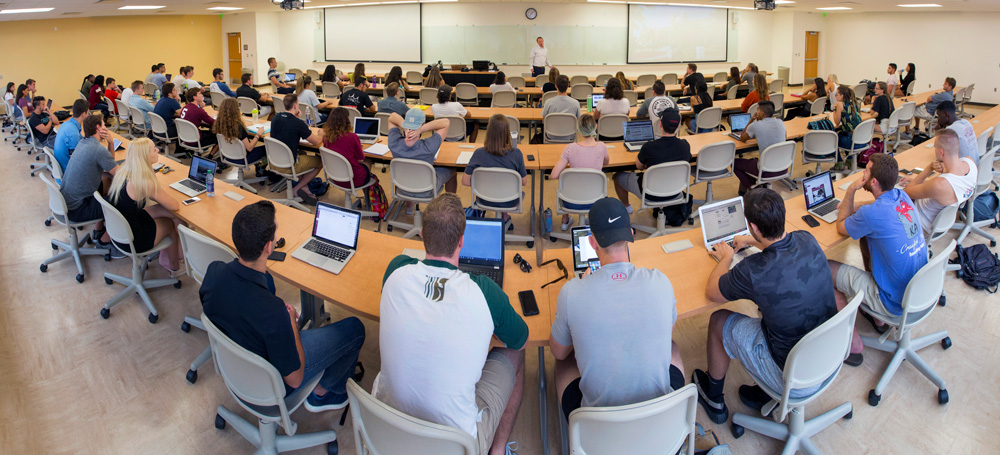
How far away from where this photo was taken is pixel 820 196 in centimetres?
373

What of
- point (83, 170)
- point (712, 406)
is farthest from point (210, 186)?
point (712, 406)

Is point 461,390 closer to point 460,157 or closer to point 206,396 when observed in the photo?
point 206,396

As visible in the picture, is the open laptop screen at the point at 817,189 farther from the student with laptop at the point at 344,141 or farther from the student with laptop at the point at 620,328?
the student with laptop at the point at 344,141

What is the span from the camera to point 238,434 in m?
2.76

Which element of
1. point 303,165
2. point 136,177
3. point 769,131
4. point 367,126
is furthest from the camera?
point 367,126

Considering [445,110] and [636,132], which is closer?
[636,132]

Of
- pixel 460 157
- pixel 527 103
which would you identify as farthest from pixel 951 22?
pixel 460 157

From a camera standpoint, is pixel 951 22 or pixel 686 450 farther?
pixel 951 22

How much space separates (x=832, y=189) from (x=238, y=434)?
4020 millimetres

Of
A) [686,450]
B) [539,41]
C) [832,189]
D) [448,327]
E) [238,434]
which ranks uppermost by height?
[539,41]

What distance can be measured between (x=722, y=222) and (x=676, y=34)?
13351 millimetres

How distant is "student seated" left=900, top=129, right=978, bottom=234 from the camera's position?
11.6ft

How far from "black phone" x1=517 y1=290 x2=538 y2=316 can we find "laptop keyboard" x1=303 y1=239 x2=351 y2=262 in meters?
1.06

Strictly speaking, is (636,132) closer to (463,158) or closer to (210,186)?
(463,158)
